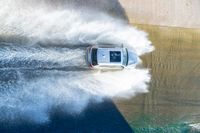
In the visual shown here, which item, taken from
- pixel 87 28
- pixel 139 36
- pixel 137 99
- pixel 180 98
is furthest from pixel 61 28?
pixel 180 98

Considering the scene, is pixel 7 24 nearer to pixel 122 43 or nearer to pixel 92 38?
pixel 92 38

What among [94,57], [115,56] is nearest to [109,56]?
[115,56]

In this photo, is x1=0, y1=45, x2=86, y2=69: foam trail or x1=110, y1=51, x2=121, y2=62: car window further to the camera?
x1=110, y1=51, x2=121, y2=62: car window

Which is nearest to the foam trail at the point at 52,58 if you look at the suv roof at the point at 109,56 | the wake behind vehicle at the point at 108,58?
the wake behind vehicle at the point at 108,58

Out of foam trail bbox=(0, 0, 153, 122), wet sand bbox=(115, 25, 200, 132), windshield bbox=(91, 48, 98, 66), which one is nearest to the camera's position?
foam trail bbox=(0, 0, 153, 122)

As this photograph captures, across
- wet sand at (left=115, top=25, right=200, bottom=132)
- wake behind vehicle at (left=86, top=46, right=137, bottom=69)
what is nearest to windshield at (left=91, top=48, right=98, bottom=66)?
wake behind vehicle at (left=86, top=46, right=137, bottom=69)

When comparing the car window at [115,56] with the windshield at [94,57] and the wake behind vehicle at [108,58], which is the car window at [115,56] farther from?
the windshield at [94,57]

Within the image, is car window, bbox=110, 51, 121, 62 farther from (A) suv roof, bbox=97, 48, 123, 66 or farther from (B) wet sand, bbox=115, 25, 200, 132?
(B) wet sand, bbox=115, 25, 200, 132

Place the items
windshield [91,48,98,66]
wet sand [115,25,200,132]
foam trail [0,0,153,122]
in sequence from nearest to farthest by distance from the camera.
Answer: foam trail [0,0,153,122]
windshield [91,48,98,66]
wet sand [115,25,200,132]
